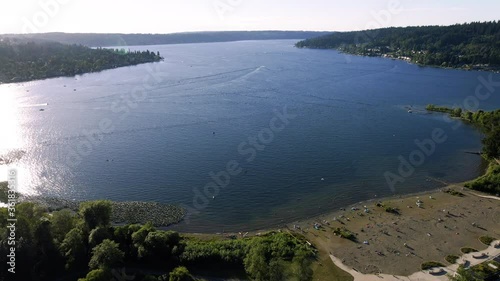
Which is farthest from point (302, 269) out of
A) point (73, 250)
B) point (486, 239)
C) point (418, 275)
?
point (486, 239)

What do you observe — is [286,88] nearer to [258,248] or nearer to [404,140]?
[404,140]

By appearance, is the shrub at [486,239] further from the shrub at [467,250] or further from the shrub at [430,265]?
the shrub at [430,265]

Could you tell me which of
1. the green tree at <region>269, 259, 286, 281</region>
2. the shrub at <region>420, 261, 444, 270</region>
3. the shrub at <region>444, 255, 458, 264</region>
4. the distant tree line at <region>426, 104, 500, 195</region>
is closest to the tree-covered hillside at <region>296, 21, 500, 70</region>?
A: the distant tree line at <region>426, 104, 500, 195</region>

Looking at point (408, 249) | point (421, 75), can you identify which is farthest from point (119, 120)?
point (421, 75)

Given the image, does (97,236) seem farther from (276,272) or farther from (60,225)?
(276,272)

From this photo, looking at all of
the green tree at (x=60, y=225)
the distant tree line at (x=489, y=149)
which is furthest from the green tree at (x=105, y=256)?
the distant tree line at (x=489, y=149)

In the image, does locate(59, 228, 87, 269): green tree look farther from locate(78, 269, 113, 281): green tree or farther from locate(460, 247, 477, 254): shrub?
locate(460, 247, 477, 254): shrub
